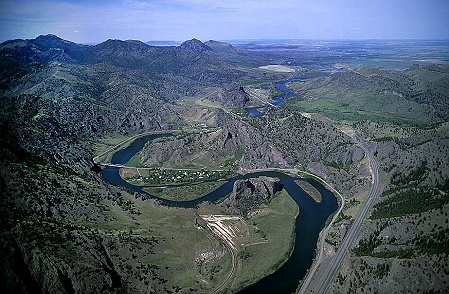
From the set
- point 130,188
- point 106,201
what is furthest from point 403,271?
point 130,188

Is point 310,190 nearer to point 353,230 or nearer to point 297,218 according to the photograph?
point 297,218

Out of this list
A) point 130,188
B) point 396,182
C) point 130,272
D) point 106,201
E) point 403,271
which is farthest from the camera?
point 130,188

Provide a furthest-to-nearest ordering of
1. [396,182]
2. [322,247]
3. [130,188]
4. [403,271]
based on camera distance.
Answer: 1. [130,188]
2. [396,182]
3. [322,247]
4. [403,271]

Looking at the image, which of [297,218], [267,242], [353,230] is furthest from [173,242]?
[353,230]

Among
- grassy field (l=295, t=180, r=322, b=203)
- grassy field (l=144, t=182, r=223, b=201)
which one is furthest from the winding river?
grassy field (l=144, t=182, r=223, b=201)

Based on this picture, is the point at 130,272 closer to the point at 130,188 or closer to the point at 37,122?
the point at 130,188

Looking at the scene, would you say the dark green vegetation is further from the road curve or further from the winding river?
the winding river

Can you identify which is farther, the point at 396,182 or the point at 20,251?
the point at 396,182
